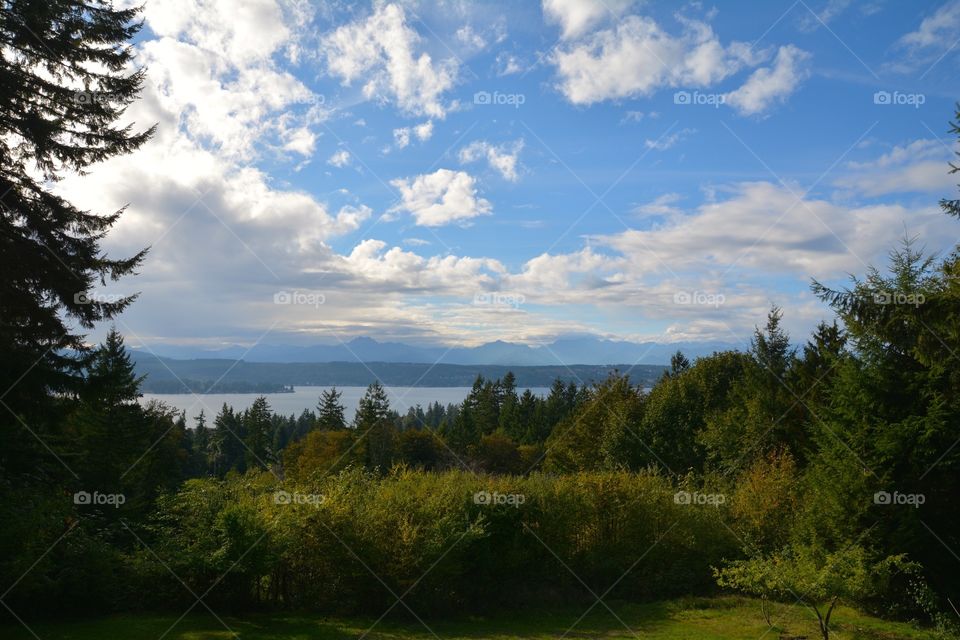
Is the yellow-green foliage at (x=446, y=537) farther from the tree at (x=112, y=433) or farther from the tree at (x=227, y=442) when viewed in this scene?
the tree at (x=227, y=442)

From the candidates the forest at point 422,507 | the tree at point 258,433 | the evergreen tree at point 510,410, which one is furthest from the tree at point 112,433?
the evergreen tree at point 510,410

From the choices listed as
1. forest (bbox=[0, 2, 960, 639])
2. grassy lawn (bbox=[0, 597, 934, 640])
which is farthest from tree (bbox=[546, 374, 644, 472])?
grassy lawn (bbox=[0, 597, 934, 640])

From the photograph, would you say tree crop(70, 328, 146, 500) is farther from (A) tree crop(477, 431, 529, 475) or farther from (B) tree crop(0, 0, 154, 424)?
(A) tree crop(477, 431, 529, 475)

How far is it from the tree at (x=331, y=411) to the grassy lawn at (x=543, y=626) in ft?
188

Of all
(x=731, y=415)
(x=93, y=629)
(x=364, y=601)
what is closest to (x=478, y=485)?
(x=364, y=601)

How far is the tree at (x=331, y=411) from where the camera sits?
225 ft

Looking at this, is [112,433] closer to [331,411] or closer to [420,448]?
[420,448]

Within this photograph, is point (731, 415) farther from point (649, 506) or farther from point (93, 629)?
point (93, 629)

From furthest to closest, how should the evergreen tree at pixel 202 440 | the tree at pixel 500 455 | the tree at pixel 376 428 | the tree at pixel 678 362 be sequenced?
the tree at pixel 678 362 → the evergreen tree at pixel 202 440 → the tree at pixel 500 455 → the tree at pixel 376 428

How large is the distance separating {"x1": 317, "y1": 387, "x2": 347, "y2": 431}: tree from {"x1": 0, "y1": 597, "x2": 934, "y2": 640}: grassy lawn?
57.4 meters

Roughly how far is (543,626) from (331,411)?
196ft

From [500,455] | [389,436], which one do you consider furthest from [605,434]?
[389,436]

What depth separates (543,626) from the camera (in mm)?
13250

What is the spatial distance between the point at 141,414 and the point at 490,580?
89.4ft
